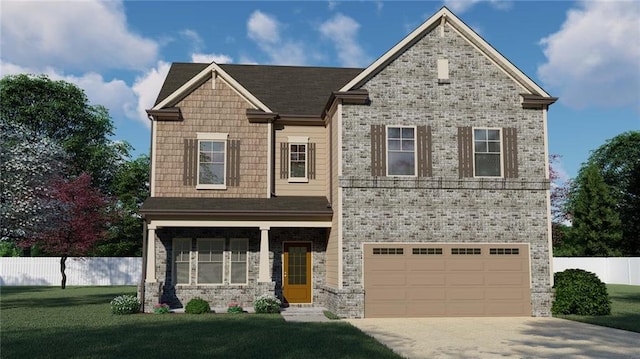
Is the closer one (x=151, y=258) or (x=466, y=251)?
(x=466, y=251)

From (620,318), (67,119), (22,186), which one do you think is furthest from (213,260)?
(67,119)

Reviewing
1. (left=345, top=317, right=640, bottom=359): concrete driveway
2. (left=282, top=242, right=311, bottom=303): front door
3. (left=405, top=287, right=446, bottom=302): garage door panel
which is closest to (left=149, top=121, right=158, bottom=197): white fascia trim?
(left=282, top=242, right=311, bottom=303): front door

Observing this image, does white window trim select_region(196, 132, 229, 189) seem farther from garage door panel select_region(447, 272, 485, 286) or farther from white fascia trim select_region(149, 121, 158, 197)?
garage door panel select_region(447, 272, 485, 286)

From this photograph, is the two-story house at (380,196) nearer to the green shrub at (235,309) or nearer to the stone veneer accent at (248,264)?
the stone veneer accent at (248,264)

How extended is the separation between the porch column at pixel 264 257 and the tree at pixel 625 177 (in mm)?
39619

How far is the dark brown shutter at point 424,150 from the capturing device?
762 inches

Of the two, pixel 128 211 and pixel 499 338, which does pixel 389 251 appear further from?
pixel 128 211

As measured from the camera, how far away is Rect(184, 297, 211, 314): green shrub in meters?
19.3

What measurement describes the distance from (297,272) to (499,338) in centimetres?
923

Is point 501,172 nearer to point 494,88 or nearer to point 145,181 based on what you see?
point 494,88

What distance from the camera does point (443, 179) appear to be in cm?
1933

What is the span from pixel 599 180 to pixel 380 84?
1334 inches

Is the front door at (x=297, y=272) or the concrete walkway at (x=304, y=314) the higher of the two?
the front door at (x=297, y=272)

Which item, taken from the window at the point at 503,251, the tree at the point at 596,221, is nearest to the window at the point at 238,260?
the window at the point at 503,251
